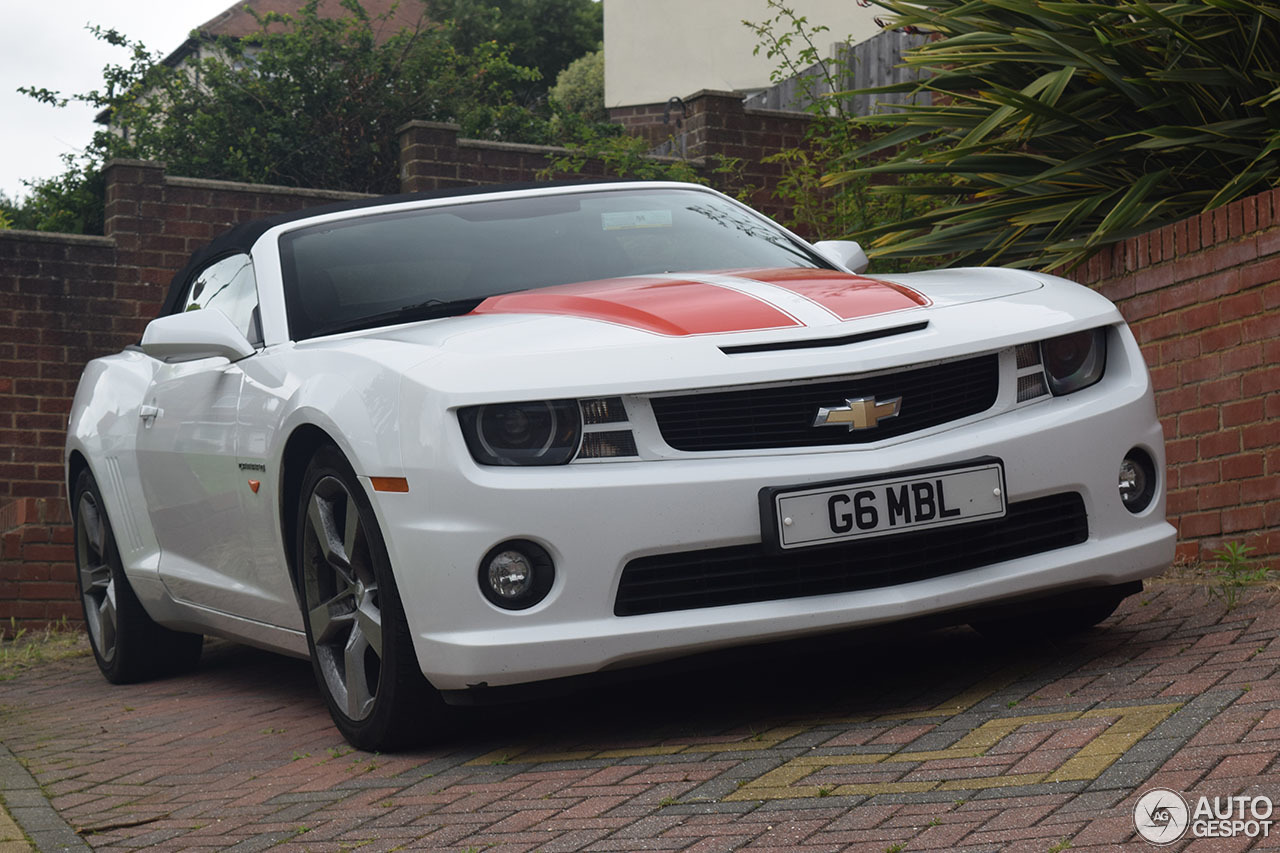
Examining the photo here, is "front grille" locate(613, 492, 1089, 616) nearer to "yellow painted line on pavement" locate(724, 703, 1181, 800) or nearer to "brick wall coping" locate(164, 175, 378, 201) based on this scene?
"yellow painted line on pavement" locate(724, 703, 1181, 800)

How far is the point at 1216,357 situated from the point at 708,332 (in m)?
2.84

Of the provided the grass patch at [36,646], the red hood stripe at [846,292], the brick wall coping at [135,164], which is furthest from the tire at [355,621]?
the brick wall coping at [135,164]

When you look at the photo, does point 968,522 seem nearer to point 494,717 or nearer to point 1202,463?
point 494,717

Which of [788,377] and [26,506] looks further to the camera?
[26,506]

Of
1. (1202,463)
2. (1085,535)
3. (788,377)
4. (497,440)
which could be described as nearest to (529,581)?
(497,440)

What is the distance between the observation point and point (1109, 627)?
4855 millimetres

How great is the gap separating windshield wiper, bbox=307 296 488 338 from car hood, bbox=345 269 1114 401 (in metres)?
0.18

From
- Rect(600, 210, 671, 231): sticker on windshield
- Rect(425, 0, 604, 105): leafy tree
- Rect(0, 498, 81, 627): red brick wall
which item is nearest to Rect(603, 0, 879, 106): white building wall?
Rect(425, 0, 604, 105): leafy tree

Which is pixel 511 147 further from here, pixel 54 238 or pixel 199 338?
pixel 199 338

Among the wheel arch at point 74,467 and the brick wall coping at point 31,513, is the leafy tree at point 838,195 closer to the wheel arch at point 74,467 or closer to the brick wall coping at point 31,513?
the wheel arch at point 74,467

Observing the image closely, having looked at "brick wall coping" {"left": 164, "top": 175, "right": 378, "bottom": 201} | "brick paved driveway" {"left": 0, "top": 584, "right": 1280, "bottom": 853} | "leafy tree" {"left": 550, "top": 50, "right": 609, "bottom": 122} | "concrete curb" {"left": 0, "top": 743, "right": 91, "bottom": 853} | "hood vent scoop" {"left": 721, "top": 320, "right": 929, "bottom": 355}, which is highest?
"leafy tree" {"left": 550, "top": 50, "right": 609, "bottom": 122}

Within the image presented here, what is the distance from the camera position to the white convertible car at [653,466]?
148 inches

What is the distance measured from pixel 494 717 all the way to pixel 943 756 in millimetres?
1428

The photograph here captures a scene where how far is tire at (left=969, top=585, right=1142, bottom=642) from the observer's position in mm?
4418
